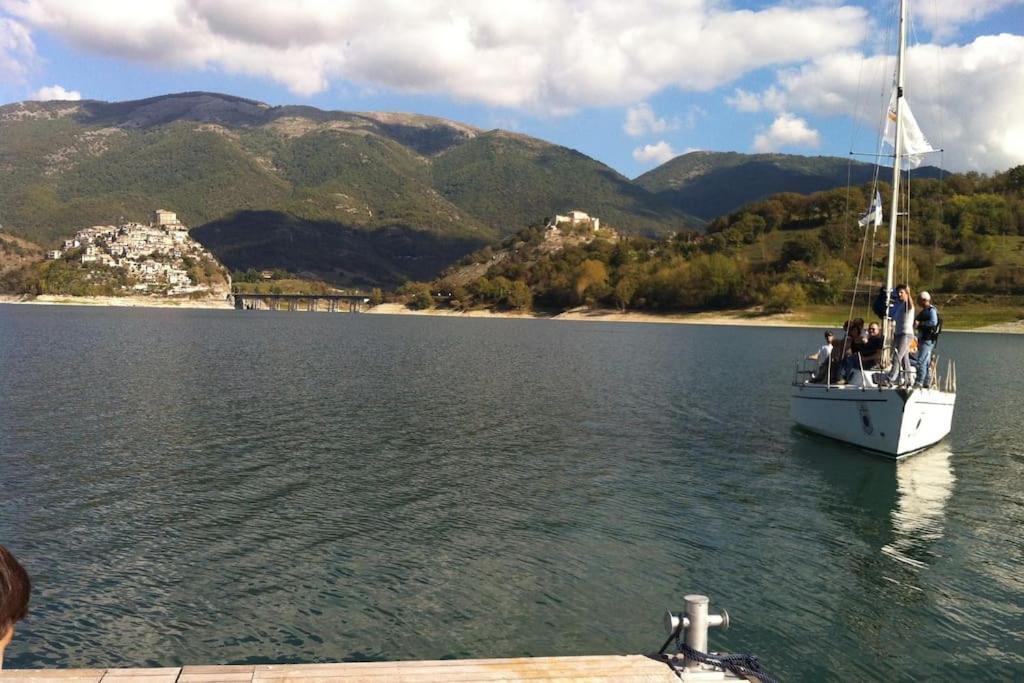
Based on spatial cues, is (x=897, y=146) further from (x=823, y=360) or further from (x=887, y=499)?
(x=887, y=499)

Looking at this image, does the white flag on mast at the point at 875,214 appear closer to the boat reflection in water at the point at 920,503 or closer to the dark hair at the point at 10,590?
the boat reflection in water at the point at 920,503

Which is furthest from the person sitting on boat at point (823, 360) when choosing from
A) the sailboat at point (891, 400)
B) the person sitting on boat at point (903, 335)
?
the person sitting on boat at point (903, 335)

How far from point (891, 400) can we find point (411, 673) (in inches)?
969

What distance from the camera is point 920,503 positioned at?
73.1ft

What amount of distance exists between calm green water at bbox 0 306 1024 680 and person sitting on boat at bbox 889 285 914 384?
3.41m

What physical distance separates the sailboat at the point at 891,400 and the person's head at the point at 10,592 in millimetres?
28321

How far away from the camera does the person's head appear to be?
3.88m

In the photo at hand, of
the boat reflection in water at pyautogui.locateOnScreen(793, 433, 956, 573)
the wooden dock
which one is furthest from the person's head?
the boat reflection in water at pyautogui.locateOnScreen(793, 433, 956, 573)

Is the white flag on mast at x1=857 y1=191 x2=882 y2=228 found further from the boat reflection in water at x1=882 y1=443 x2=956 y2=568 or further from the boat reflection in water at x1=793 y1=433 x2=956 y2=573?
the boat reflection in water at x1=882 y1=443 x2=956 y2=568

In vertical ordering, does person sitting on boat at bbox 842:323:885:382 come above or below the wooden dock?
above

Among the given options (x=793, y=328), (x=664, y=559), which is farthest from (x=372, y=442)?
(x=793, y=328)

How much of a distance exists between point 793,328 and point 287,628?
538ft

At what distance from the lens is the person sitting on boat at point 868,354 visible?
30.5 metres

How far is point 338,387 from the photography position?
45500 mm
